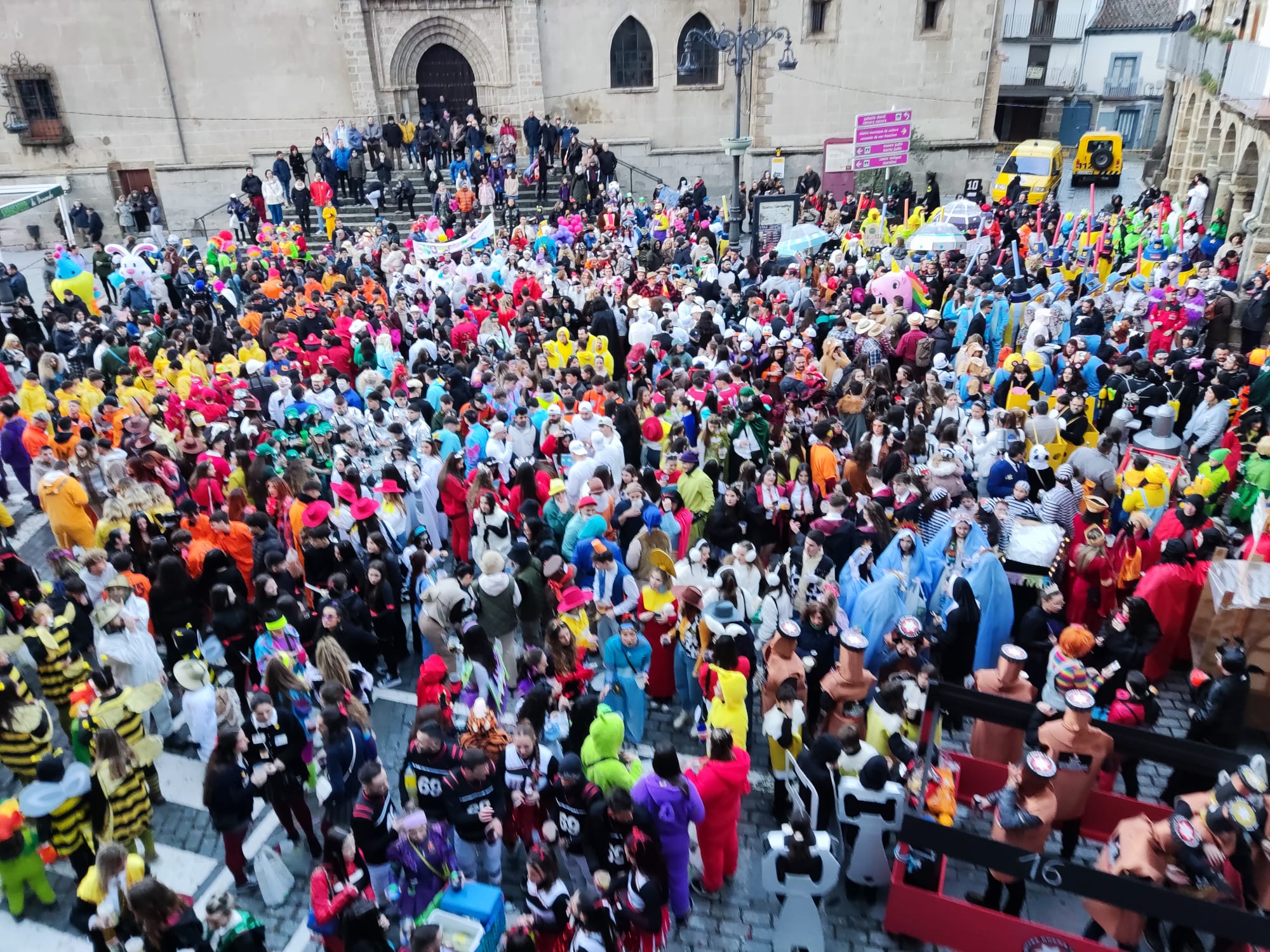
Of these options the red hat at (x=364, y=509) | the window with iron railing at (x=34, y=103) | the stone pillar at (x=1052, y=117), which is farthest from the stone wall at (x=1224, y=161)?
the window with iron railing at (x=34, y=103)

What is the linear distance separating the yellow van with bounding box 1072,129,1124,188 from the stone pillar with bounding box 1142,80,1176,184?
3.25ft

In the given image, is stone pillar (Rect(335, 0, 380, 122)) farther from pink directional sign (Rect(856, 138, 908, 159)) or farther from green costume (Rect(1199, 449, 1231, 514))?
green costume (Rect(1199, 449, 1231, 514))

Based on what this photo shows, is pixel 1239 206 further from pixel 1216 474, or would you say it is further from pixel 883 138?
pixel 1216 474

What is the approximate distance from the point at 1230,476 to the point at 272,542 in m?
9.12

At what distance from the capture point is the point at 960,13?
2503cm

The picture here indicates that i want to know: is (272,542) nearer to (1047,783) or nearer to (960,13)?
(1047,783)

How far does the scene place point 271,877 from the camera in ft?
18.6

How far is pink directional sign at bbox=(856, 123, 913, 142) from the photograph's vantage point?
75.6ft

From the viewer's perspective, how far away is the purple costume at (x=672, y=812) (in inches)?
Answer: 197

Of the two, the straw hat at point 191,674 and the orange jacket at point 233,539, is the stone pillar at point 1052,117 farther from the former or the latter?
the straw hat at point 191,674

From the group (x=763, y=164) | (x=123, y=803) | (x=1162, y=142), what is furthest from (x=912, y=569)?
(x=1162, y=142)

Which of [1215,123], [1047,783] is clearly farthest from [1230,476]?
[1215,123]

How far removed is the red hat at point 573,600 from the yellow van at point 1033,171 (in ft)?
77.1

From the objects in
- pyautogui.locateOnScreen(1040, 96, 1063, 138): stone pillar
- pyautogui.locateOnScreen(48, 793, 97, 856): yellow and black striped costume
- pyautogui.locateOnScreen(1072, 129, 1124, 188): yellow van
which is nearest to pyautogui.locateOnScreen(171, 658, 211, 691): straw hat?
pyautogui.locateOnScreen(48, 793, 97, 856): yellow and black striped costume
